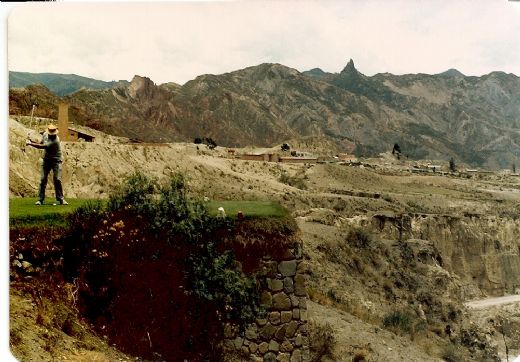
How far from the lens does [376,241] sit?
2414 cm

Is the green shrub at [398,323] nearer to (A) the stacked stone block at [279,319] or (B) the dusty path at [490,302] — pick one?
(A) the stacked stone block at [279,319]

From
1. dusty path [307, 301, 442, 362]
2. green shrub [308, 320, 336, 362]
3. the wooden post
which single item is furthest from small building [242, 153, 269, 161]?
green shrub [308, 320, 336, 362]

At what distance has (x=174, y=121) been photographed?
101m

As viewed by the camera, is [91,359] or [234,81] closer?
[91,359]

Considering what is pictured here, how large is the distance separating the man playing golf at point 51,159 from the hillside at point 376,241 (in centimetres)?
263

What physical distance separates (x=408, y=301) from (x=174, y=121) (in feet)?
278

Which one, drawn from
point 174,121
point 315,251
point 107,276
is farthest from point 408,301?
point 174,121

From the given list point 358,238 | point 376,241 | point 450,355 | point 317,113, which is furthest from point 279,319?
point 317,113

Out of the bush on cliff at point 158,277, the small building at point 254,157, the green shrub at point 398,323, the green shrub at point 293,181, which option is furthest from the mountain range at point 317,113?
the bush on cliff at point 158,277

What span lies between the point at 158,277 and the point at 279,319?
1888mm

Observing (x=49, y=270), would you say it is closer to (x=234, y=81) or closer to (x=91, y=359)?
(x=91, y=359)

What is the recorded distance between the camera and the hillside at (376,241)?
46.0 ft

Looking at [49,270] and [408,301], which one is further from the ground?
[49,270]

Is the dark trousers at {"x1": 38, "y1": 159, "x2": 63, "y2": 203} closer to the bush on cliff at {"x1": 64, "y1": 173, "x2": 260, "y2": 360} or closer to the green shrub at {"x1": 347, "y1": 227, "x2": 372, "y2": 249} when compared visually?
the bush on cliff at {"x1": 64, "y1": 173, "x2": 260, "y2": 360}
